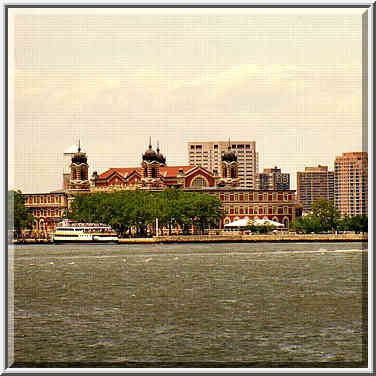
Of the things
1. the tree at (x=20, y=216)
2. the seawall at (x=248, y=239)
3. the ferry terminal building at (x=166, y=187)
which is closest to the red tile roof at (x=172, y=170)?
the ferry terminal building at (x=166, y=187)

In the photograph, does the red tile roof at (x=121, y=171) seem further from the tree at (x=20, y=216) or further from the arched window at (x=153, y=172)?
the tree at (x=20, y=216)

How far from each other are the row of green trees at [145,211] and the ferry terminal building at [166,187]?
1184 cm

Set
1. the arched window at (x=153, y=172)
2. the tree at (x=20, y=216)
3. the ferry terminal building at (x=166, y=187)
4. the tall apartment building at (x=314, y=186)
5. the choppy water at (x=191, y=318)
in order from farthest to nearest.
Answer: the tall apartment building at (x=314, y=186) < the arched window at (x=153, y=172) < the ferry terminal building at (x=166, y=187) < the tree at (x=20, y=216) < the choppy water at (x=191, y=318)

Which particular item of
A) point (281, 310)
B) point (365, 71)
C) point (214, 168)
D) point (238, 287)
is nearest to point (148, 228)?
point (214, 168)

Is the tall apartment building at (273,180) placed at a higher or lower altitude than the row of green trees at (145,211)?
higher

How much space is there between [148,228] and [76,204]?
10404 mm

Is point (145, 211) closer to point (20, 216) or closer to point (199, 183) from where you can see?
point (20, 216)

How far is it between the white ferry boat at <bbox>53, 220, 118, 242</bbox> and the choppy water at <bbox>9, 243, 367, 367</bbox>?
57.7 metres

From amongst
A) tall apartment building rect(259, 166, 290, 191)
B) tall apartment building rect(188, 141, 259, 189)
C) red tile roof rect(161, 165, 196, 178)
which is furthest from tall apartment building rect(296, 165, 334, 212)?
red tile roof rect(161, 165, 196, 178)

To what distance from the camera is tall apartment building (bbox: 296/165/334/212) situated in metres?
148

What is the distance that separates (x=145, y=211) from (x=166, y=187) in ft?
90.1

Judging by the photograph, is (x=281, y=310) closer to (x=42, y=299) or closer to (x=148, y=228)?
(x=42, y=299)

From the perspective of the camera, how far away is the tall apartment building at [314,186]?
148 metres

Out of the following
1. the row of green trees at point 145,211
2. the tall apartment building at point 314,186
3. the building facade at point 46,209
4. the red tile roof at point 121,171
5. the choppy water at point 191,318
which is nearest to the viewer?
the choppy water at point 191,318
